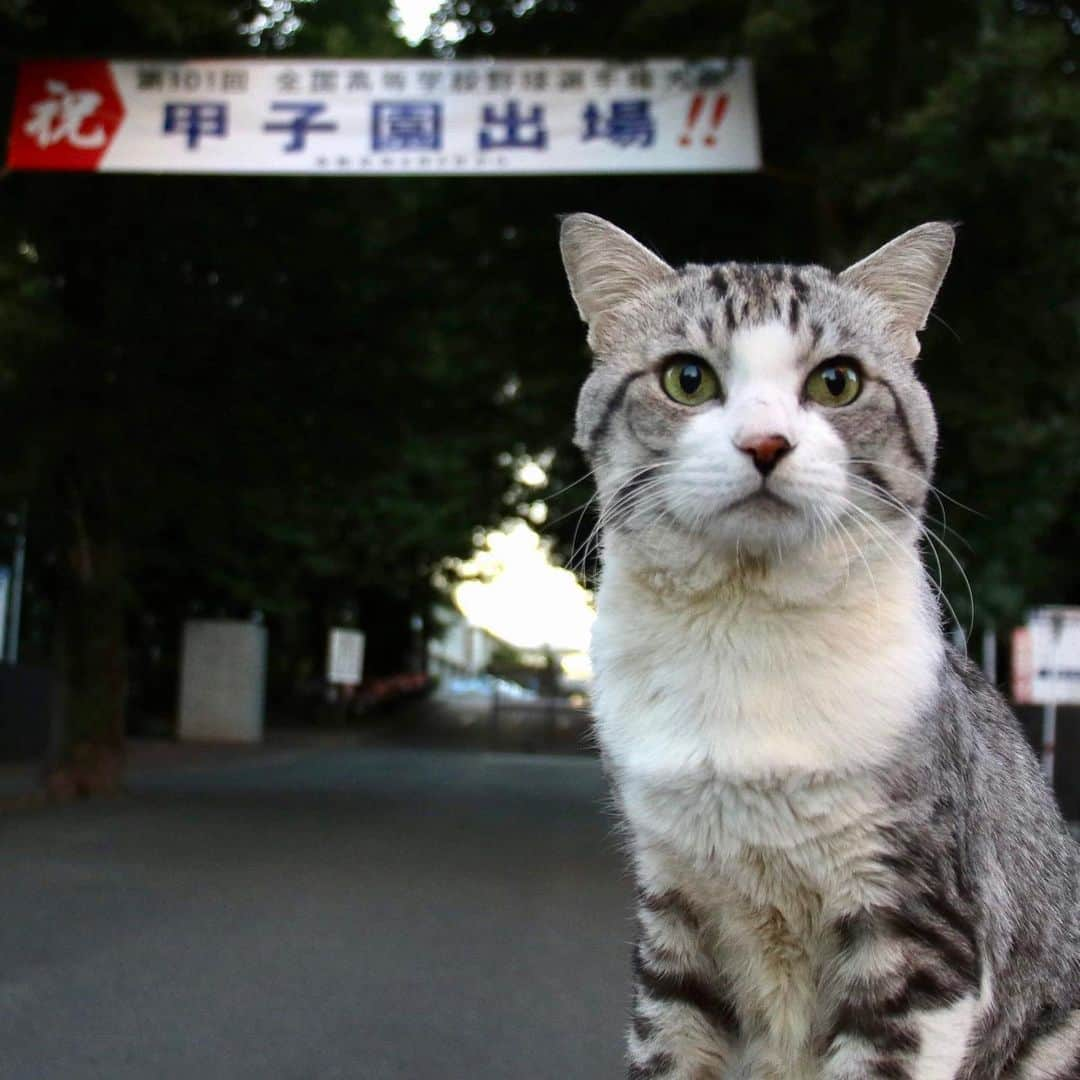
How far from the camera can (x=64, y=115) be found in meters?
11.0

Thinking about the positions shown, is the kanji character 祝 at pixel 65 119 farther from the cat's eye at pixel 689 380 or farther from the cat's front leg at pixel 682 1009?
the cat's front leg at pixel 682 1009

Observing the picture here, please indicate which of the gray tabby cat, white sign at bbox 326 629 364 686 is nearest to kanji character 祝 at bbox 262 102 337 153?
the gray tabby cat

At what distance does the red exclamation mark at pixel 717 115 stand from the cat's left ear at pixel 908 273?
7.72 m

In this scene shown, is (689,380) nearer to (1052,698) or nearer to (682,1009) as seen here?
(682,1009)

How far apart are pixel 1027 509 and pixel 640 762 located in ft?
36.8

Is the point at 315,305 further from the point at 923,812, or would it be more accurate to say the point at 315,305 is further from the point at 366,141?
the point at 923,812

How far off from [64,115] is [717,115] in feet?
16.2

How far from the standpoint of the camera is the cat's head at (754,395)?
271cm

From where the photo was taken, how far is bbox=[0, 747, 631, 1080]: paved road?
4.92 metres

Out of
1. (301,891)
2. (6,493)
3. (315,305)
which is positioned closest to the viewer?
(301,891)

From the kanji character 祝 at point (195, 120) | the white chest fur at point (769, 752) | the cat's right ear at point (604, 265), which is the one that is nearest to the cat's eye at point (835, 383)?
the white chest fur at point (769, 752)

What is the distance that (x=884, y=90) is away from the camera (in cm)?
998

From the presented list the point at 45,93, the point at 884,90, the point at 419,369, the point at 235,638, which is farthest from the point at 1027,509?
the point at 235,638

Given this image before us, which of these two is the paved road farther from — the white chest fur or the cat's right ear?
the cat's right ear
